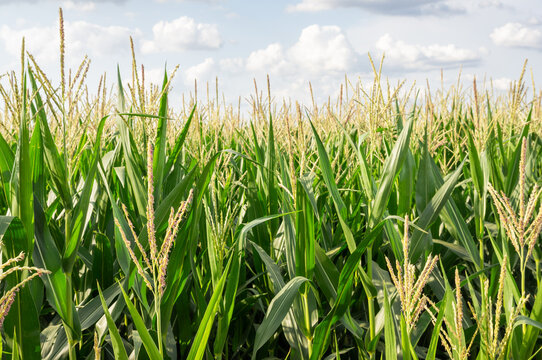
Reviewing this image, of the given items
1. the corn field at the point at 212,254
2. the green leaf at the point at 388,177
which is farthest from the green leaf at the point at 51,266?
the green leaf at the point at 388,177

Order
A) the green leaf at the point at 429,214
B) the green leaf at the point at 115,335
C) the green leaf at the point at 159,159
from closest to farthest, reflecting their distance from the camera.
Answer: the green leaf at the point at 115,335 → the green leaf at the point at 159,159 → the green leaf at the point at 429,214

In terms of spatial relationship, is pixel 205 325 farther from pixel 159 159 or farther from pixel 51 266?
pixel 159 159

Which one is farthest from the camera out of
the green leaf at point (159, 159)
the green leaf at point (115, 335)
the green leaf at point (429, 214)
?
the green leaf at point (429, 214)

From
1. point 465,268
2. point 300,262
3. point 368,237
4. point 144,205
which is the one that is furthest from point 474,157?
point 144,205

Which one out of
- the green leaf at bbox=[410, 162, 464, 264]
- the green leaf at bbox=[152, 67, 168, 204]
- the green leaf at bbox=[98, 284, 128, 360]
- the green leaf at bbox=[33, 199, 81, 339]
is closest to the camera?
the green leaf at bbox=[98, 284, 128, 360]

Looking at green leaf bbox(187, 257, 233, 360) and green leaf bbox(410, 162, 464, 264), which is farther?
green leaf bbox(410, 162, 464, 264)

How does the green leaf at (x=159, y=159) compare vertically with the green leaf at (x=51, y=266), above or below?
above

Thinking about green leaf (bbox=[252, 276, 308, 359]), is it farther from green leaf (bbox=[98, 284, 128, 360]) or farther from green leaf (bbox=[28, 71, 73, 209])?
green leaf (bbox=[28, 71, 73, 209])

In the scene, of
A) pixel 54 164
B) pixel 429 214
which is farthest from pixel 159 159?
pixel 429 214

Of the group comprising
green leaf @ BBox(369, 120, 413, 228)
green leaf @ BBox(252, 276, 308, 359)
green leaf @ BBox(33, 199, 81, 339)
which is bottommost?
green leaf @ BBox(252, 276, 308, 359)

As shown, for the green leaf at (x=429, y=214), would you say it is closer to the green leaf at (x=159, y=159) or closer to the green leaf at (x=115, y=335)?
the green leaf at (x=159, y=159)

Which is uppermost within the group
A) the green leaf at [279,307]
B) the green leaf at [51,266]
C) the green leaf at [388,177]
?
the green leaf at [388,177]

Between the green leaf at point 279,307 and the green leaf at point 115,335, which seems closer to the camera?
the green leaf at point 115,335

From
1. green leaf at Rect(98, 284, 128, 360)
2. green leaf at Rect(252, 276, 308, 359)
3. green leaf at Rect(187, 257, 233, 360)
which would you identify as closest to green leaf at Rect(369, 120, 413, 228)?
green leaf at Rect(252, 276, 308, 359)
